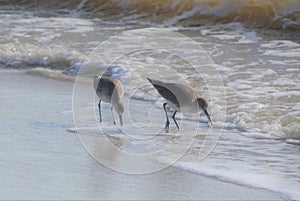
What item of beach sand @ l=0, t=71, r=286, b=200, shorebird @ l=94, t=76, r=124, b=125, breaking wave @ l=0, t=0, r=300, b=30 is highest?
breaking wave @ l=0, t=0, r=300, b=30

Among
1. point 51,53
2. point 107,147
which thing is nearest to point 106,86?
point 107,147

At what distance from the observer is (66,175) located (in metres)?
4.59

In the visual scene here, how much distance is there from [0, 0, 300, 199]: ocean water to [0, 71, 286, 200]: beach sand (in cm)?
18

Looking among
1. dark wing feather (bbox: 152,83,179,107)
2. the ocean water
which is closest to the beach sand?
the ocean water

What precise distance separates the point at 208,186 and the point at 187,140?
3.79ft

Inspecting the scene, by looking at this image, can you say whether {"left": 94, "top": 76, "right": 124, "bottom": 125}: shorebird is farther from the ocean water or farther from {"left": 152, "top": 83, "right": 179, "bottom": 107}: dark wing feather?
{"left": 152, "top": 83, "right": 179, "bottom": 107}: dark wing feather

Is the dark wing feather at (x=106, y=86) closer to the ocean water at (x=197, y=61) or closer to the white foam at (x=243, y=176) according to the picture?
the ocean water at (x=197, y=61)

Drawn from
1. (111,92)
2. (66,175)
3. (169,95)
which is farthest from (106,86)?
(66,175)

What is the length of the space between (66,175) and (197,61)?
4.05 metres

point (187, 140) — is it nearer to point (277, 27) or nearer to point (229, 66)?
point (229, 66)

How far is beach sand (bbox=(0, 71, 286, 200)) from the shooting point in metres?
4.23

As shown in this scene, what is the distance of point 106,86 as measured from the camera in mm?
6000

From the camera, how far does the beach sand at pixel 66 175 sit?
4234mm

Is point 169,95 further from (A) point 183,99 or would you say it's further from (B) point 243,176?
(B) point 243,176
